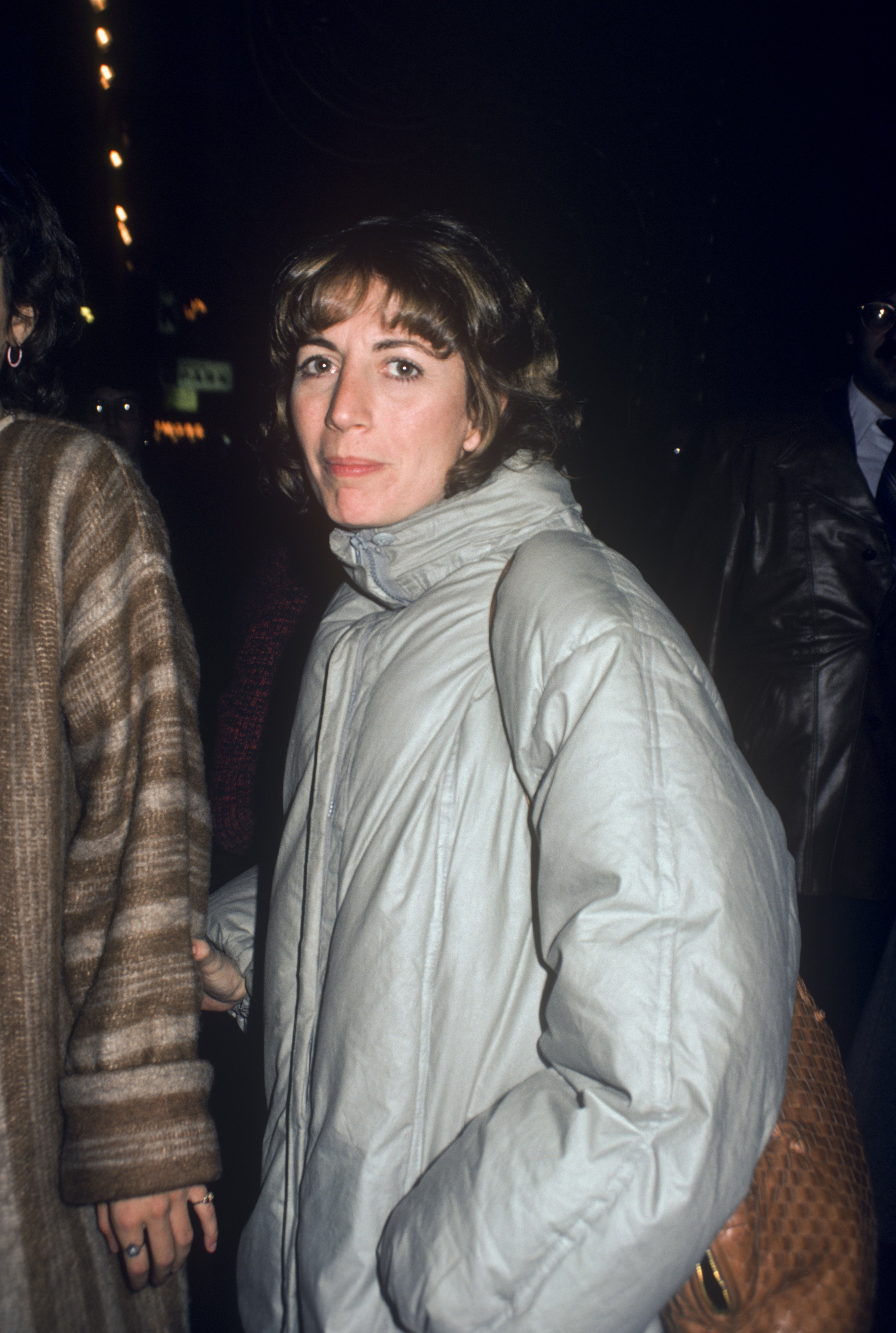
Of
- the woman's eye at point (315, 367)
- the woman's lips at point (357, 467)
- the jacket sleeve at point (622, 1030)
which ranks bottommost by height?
the jacket sleeve at point (622, 1030)

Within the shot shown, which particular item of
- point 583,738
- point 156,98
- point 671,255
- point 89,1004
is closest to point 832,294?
point 671,255

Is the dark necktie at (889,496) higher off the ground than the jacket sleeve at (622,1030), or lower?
higher

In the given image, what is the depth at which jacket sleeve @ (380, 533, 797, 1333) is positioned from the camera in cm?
58

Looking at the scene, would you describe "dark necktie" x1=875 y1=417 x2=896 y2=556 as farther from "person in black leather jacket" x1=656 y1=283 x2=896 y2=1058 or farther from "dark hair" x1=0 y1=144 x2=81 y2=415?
"dark hair" x1=0 y1=144 x2=81 y2=415

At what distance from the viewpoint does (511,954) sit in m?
0.80

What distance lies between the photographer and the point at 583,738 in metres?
0.67

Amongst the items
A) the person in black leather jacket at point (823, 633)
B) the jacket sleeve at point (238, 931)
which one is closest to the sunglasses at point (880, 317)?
the person in black leather jacket at point (823, 633)

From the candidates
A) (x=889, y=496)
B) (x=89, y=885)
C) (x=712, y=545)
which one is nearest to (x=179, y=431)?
(x=712, y=545)

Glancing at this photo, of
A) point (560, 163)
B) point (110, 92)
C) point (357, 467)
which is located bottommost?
point (357, 467)

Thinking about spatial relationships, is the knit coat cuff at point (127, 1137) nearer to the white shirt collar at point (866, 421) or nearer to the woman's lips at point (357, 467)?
the woman's lips at point (357, 467)

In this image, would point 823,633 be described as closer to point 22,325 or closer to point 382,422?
point 382,422

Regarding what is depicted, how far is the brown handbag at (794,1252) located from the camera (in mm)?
754

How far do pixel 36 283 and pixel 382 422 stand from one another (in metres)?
0.63

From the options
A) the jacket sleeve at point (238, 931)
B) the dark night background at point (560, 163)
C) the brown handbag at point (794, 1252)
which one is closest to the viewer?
the brown handbag at point (794, 1252)
